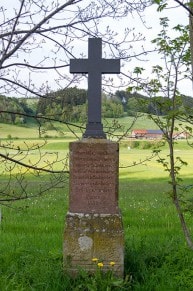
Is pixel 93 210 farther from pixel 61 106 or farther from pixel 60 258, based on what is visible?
pixel 61 106

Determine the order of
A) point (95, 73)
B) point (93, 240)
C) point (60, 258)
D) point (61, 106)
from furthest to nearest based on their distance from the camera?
point (60, 258) < point (95, 73) < point (93, 240) < point (61, 106)

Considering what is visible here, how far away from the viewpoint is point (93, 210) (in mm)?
6031

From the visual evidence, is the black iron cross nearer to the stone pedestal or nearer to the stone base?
the stone pedestal

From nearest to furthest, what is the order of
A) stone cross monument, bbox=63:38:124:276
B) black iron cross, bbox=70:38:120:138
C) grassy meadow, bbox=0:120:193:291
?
grassy meadow, bbox=0:120:193:291
stone cross monument, bbox=63:38:124:276
black iron cross, bbox=70:38:120:138

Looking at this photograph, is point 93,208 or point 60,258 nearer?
point 93,208

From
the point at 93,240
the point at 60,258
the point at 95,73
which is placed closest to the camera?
the point at 93,240

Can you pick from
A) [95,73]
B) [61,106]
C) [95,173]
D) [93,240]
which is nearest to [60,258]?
[93,240]

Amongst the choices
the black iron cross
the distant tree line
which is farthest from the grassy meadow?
the black iron cross

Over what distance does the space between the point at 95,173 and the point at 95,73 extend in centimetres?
114

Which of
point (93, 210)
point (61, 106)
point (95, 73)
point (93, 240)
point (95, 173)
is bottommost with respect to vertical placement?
point (93, 240)

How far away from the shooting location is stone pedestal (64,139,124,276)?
5.98 metres

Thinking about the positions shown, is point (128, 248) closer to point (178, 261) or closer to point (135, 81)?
point (178, 261)

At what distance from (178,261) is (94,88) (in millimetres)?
2211

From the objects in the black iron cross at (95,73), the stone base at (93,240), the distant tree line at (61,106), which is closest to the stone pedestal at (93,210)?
the stone base at (93,240)
